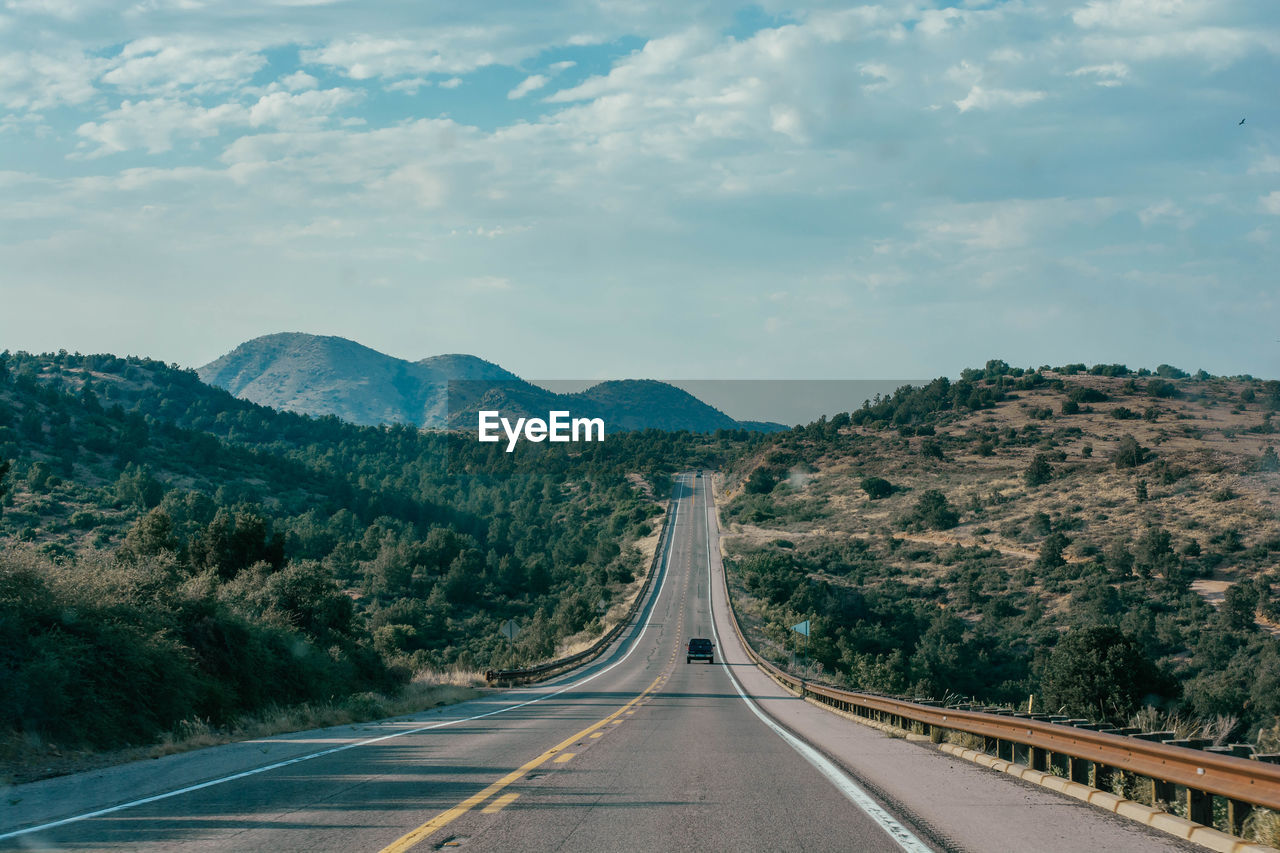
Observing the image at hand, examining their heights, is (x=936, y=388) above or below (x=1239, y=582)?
above

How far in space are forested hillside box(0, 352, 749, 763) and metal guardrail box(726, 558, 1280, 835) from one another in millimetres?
12031

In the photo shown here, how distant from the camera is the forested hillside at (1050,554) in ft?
139

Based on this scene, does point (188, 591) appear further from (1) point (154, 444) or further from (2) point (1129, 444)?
(1) point (154, 444)

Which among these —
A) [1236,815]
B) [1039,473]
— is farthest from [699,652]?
[1039,473]

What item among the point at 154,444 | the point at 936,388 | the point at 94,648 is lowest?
the point at 94,648

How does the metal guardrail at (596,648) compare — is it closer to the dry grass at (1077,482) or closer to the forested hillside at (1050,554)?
the forested hillside at (1050,554)

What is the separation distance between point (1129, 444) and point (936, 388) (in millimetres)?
56730

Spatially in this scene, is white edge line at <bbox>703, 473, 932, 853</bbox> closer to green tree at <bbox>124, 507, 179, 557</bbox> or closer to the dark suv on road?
green tree at <bbox>124, 507, 179, 557</bbox>

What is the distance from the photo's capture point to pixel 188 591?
2028 centimetres

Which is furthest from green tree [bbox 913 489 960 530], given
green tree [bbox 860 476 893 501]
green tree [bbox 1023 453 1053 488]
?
green tree [bbox 860 476 893 501]

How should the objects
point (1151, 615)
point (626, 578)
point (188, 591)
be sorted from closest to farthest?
point (188, 591), point (1151, 615), point (626, 578)

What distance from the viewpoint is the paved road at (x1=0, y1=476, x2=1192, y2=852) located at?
22.2 ft

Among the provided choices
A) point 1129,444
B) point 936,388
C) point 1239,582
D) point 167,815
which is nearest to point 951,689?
point 1239,582

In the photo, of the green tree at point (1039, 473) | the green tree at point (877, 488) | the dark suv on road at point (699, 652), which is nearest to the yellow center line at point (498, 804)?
the dark suv on road at point (699, 652)
